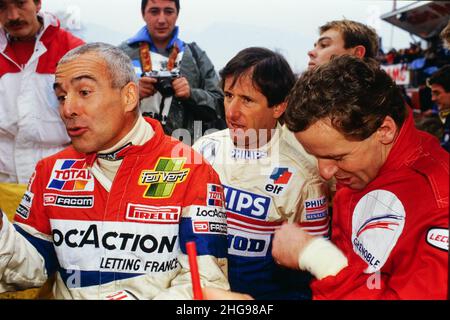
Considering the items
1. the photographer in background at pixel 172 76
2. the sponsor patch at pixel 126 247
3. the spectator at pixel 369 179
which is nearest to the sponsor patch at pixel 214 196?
the sponsor patch at pixel 126 247

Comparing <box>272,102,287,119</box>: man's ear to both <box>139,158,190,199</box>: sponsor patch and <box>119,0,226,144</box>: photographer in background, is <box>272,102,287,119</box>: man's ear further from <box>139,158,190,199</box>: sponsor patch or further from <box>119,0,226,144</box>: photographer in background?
<box>139,158,190,199</box>: sponsor patch

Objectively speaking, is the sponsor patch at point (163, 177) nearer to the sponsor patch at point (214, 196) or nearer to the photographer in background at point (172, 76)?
the sponsor patch at point (214, 196)

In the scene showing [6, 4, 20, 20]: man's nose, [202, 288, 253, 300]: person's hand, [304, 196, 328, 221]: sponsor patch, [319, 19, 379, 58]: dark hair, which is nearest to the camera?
[202, 288, 253, 300]: person's hand

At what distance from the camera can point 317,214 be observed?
6.98 ft

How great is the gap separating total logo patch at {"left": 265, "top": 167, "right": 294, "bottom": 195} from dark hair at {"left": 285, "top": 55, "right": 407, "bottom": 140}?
25.8 inches

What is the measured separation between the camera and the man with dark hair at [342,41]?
105 inches

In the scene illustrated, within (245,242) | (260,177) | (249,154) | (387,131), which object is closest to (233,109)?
(249,154)

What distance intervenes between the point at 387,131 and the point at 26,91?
171cm

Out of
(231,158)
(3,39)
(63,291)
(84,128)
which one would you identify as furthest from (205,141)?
(3,39)

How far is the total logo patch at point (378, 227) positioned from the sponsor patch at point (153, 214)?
1.85ft

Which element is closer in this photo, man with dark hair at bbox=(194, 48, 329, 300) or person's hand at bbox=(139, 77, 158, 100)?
man with dark hair at bbox=(194, 48, 329, 300)

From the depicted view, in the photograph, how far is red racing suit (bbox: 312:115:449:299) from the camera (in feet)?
4.08

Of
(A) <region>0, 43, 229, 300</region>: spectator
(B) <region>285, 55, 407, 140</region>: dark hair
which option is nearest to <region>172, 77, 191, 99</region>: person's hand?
(A) <region>0, 43, 229, 300</region>: spectator

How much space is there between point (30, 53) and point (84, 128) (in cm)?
105
